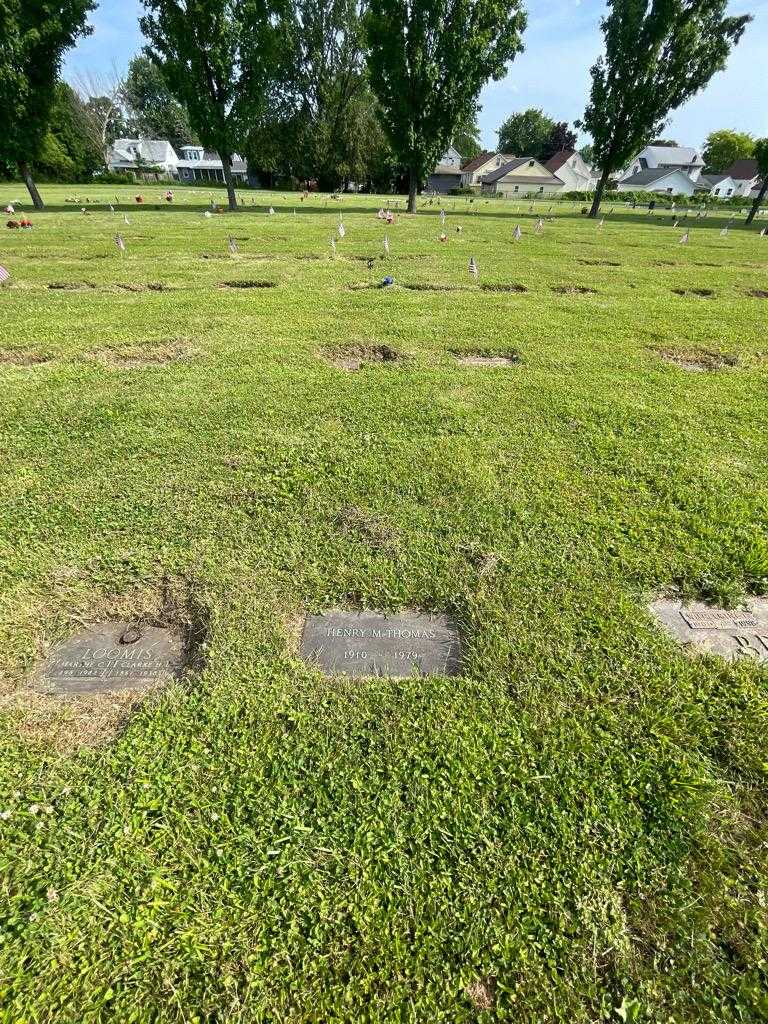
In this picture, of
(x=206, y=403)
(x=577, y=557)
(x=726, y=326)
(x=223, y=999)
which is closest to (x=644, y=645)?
(x=577, y=557)

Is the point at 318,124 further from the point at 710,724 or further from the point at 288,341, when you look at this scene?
the point at 710,724

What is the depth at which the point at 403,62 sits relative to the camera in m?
21.0

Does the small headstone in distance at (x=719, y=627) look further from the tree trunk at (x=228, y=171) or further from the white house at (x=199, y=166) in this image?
the white house at (x=199, y=166)

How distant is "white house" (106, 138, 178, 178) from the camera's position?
6650 centimetres

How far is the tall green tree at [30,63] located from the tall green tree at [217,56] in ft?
9.38

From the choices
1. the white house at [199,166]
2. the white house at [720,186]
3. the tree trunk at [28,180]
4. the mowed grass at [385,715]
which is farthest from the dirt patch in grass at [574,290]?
the white house at [199,166]

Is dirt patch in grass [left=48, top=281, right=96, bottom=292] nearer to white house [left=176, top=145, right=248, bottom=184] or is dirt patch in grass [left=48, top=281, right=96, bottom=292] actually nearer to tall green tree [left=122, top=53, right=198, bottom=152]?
white house [left=176, top=145, right=248, bottom=184]

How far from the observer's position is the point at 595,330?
22.6 feet

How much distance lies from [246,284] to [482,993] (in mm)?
9971

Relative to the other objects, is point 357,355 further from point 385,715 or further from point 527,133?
point 527,133

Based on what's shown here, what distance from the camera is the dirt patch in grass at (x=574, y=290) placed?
9133mm

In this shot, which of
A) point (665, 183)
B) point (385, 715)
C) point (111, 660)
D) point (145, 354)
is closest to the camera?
point (385, 715)

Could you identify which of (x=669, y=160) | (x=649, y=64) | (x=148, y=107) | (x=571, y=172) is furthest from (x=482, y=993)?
(x=148, y=107)

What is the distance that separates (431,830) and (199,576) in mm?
1698
